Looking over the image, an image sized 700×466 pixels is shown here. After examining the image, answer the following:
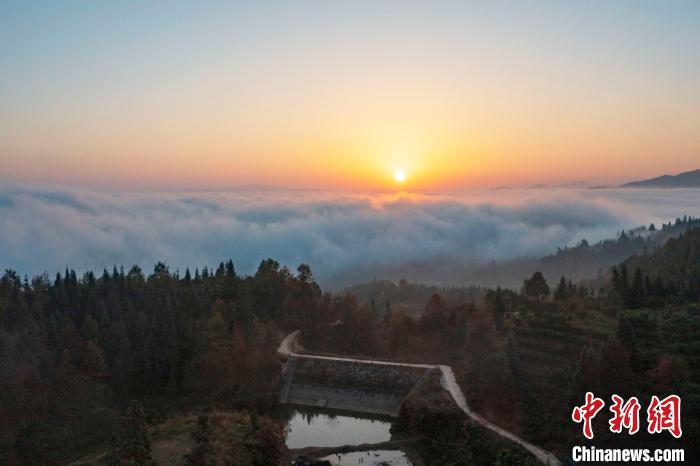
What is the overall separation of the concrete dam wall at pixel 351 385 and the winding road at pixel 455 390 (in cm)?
93

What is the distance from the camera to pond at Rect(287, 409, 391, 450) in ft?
136

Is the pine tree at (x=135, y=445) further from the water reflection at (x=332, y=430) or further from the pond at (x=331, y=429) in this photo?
the water reflection at (x=332, y=430)

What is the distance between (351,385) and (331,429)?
26.3 feet

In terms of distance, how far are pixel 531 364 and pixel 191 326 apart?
34647 mm

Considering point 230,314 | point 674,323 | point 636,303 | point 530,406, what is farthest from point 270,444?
point 636,303

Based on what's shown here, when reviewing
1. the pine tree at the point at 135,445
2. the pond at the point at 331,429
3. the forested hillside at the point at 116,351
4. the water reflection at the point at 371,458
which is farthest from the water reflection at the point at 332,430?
the pine tree at the point at 135,445

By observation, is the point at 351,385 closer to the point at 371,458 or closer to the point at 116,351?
the point at 371,458

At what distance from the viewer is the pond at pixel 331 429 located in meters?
41.6

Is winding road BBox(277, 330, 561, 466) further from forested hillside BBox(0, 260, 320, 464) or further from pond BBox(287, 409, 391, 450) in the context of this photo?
pond BBox(287, 409, 391, 450)

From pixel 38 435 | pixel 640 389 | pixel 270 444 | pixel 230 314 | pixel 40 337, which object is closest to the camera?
pixel 270 444

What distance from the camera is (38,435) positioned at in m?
43.5

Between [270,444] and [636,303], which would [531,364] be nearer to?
[636,303]

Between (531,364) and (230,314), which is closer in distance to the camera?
(531,364)

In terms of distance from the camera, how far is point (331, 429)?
44750 millimetres
